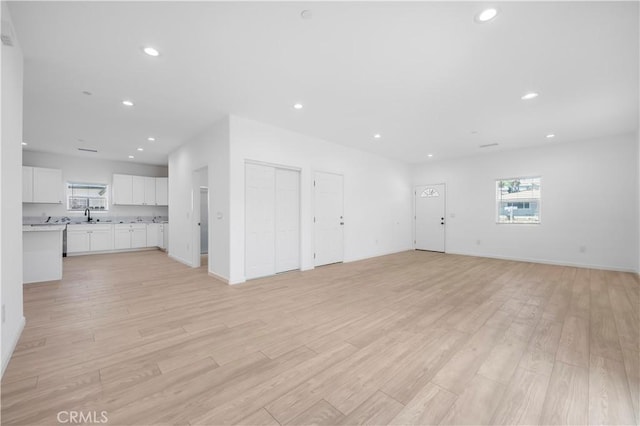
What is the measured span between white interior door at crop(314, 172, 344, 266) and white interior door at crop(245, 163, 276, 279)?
3.74 ft

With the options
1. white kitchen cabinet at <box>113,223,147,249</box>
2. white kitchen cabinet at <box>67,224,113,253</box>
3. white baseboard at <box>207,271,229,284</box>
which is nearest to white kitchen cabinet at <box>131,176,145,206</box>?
white kitchen cabinet at <box>113,223,147,249</box>

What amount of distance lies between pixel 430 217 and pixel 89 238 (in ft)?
33.3

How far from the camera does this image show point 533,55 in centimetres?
265

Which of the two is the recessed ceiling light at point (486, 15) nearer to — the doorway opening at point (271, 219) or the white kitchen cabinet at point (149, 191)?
the doorway opening at point (271, 219)

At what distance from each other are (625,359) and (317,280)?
3.52 meters

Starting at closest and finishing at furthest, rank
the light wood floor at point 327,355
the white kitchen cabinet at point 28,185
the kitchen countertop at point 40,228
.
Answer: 1. the light wood floor at point 327,355
2. the kitchen countertop at point 40,228
3. the white kitchen cabinet at point 28,185

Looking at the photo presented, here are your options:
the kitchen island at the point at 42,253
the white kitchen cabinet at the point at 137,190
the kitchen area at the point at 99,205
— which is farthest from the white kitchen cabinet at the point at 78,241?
the kitchen island at the point at 42,253

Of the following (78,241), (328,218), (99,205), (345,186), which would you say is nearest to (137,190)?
(99,205)

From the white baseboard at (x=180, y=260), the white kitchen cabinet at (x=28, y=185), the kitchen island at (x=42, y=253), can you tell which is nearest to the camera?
the kitchen island at (x=42, y=253)

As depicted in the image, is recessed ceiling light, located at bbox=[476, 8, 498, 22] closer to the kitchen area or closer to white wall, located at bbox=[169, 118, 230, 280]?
white wall, located at bbox=[169, 118, 230, 280]

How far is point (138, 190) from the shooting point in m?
8.31

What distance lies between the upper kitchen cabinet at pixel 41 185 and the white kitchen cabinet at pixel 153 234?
2275mm

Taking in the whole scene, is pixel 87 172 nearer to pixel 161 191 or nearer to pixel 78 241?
pixel 161 191

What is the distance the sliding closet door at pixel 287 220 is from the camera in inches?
196
